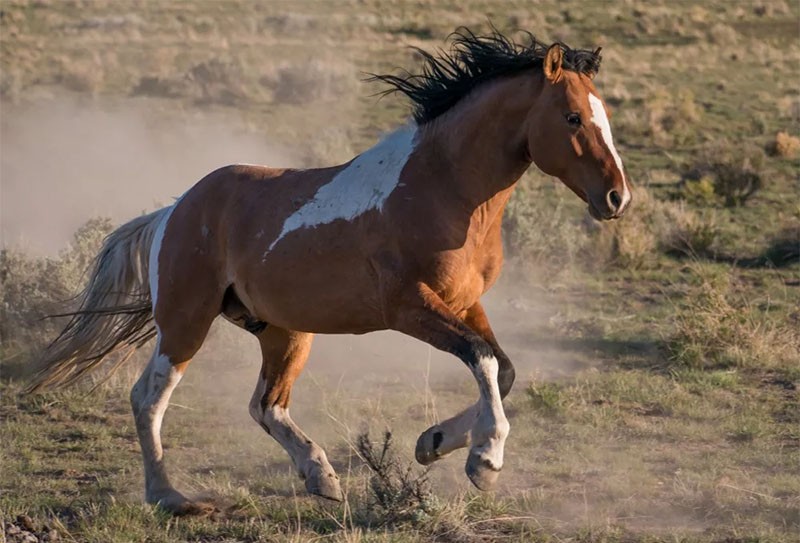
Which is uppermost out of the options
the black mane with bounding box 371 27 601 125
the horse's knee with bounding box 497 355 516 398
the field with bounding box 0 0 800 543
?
the black mane with bounding box 371 27 601 125

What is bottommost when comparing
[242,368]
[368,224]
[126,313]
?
[242,368]

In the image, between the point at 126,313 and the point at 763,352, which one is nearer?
the point at 126,313

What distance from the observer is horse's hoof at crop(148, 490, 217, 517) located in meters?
6.22

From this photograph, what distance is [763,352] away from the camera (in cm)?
930

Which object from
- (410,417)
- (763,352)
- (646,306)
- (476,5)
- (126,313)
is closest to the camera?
(126,313)

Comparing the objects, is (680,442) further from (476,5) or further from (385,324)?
(476,5)

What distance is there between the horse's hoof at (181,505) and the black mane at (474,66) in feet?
7.45

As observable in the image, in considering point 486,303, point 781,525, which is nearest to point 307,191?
point 781,525

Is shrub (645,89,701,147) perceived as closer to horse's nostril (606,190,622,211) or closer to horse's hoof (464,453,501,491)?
horse's nostril (606,190,622,211)

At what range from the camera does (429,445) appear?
5.88 m

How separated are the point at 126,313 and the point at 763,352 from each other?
491 cm

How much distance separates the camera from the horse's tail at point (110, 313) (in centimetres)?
725

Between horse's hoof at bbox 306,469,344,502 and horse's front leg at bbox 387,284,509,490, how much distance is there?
0.82m

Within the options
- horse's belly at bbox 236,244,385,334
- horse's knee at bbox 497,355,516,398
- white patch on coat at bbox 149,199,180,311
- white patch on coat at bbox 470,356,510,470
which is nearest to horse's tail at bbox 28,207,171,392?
white patch on coat at bbox 149,199,180,311
